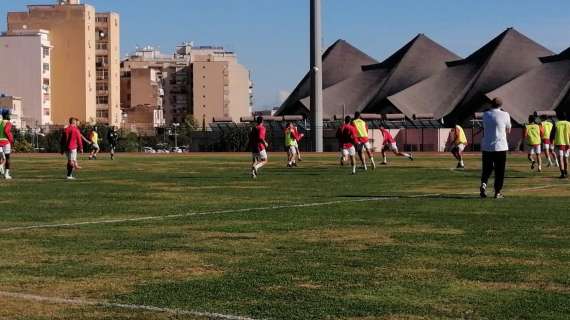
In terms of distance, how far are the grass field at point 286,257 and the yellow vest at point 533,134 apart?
1361cm

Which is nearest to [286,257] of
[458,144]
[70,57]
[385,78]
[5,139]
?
[5,139]

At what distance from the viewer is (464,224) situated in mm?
12703

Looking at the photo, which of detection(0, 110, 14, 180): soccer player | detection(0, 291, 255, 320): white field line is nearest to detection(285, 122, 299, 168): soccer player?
detection(0, 110, 14, 180): soccer player

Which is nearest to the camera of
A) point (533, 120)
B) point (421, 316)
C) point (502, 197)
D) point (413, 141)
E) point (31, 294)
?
point (421, 316)

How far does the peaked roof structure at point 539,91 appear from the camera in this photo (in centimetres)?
10038

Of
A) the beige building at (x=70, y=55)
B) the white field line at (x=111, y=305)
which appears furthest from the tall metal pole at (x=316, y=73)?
the beige building at (x=70, y=55)

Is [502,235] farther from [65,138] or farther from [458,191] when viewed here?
[65,138]

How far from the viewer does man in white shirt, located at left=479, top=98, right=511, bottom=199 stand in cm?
1761

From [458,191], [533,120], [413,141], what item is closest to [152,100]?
[413,141]

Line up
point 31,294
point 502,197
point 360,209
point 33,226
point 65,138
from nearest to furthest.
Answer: point 31,294 < point 33,226 < point 360,209 < point 502,197 < point 65,138

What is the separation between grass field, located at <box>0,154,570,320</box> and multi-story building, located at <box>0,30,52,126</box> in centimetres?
11027

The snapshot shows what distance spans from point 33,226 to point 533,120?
71.4 ft

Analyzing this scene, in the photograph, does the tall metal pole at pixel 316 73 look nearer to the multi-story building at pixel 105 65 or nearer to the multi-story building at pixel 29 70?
the multi-story building at pixel 29 70

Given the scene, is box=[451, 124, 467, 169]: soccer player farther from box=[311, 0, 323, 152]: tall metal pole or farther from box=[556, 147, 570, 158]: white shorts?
box=[311, 0, 323, 152]: tall metal pole
